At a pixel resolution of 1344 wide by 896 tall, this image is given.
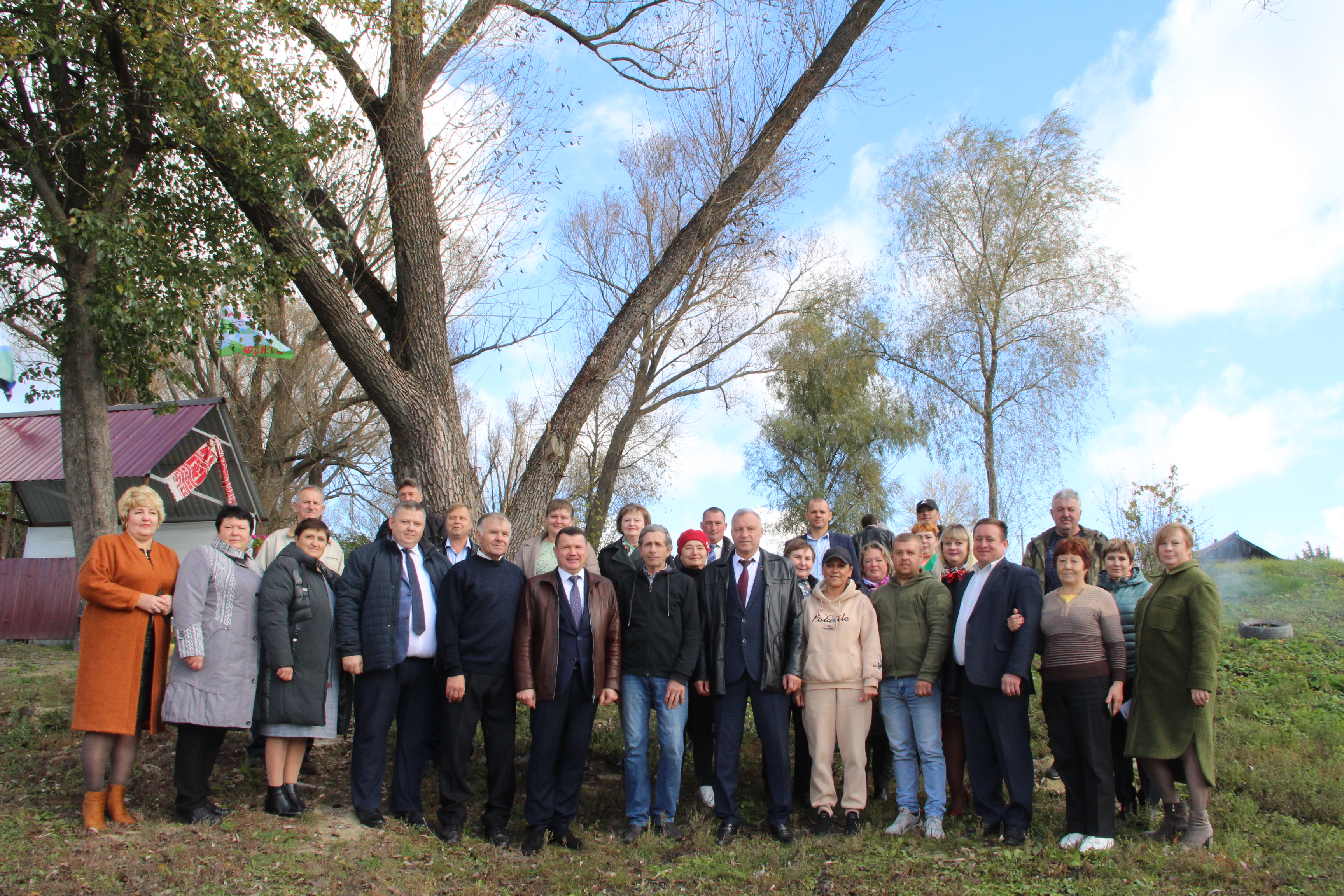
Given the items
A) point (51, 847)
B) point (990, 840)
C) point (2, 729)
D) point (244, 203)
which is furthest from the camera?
point (244, 203)

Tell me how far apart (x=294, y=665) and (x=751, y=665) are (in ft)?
8.91

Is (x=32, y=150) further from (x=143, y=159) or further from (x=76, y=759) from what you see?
(x=76, y=759)

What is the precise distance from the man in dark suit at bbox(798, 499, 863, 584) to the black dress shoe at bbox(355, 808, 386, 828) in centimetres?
335

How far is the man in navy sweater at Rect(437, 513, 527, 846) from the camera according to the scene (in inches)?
205

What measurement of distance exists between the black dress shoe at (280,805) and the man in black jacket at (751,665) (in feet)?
8.33

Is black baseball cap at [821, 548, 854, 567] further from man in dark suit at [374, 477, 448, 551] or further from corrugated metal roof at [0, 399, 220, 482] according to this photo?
corrugated metal roof at [0, 399, 220, 482]

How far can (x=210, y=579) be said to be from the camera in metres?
5.10

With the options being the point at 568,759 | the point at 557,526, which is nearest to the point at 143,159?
the point at 557,526

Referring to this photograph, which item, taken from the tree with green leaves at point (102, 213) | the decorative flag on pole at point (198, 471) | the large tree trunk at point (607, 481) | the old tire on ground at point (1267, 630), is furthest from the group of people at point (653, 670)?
the large tree trunk at point (607, 481)

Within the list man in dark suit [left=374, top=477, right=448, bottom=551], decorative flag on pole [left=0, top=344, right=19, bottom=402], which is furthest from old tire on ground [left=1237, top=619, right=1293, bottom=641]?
decorative flag on pole [left=0, top=344, right=19, bottom=402]

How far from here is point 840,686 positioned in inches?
214

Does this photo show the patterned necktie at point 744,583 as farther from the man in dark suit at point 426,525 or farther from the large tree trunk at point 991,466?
the large tree trunk at point 991,466

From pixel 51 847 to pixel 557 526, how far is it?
3.32m

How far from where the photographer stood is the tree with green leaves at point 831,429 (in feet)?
72.6
